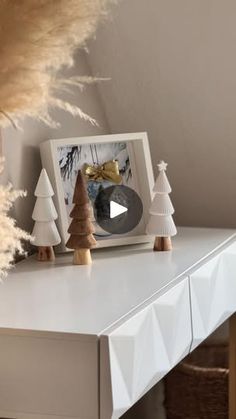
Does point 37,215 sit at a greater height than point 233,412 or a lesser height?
greater

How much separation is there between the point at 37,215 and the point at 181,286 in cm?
40

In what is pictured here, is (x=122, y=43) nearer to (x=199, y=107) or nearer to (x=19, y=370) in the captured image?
(x=199, y=107)

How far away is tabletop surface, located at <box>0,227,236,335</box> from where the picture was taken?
148cm

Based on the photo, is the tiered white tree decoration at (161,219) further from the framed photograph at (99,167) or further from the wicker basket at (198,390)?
the wicker basket at (198,390)

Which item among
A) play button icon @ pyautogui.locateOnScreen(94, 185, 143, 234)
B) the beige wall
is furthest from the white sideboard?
the beige wall

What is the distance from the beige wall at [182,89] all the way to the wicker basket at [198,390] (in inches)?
17.1

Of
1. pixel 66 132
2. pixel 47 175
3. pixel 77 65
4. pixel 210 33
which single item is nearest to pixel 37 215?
pixel 47 175

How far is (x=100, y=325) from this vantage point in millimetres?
1438

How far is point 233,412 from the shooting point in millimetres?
2283

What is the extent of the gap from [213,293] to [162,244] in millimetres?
198

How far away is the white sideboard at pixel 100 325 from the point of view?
1.40 m

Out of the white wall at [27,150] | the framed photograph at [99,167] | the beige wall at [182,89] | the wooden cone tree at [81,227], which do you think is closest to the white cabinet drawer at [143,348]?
the wooden cone tree at [81,227]

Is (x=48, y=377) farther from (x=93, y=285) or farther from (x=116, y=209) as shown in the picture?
(x=116, y=209)

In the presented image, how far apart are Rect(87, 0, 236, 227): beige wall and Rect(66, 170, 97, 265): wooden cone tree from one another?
0.53 m
